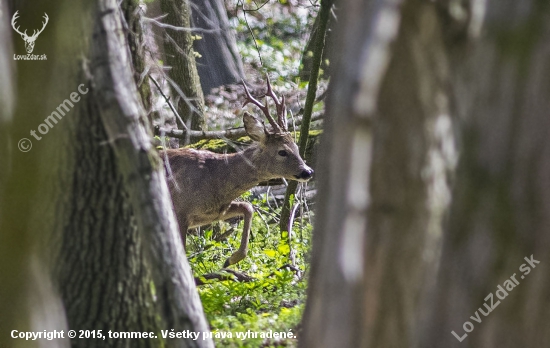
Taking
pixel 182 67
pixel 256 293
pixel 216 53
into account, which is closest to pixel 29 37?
pixel 256 293

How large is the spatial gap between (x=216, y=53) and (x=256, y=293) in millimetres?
10041

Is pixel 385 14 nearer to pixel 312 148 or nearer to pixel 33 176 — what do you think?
pixel 33 176

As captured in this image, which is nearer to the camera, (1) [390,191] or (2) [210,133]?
(1) [390,191]

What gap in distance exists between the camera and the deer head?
909cm

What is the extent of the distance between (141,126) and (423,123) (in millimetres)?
1600

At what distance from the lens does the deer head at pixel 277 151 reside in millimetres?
9094

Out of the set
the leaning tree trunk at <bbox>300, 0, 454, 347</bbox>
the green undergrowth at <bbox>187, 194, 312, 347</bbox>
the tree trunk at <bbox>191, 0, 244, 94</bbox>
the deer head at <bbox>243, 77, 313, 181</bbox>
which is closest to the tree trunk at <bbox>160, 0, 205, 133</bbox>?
the deer head at <bbox>243, 77, 313, 181</bbox>

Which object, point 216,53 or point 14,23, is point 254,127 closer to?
point 14,23

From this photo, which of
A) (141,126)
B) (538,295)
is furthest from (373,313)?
(141,126)

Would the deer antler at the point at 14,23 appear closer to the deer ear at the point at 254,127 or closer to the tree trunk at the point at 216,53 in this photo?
the deer ear at the point at 254,127

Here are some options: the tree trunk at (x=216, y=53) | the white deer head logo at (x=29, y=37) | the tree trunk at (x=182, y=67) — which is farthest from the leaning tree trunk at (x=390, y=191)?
the tree trunk at (x=216, y=53)

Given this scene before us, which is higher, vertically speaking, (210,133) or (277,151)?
(210,133)

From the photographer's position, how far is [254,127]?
9.44 meters

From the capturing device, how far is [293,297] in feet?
20.1
